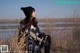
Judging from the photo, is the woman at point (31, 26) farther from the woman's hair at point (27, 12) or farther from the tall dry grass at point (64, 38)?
the tall dry grass at point (64, 38)

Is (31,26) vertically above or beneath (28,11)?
beneath

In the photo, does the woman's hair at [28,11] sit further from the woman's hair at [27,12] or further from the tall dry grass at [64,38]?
the tall dry grass at [64,38]

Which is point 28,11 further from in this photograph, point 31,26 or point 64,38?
point 64,38

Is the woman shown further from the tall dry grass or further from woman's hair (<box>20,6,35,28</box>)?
the tall dry grass

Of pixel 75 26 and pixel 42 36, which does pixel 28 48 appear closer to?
pixel 42 36

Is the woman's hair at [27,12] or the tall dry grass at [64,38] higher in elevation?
the woman's hair at [27,12]

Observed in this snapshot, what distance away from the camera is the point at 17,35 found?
12.0 ft

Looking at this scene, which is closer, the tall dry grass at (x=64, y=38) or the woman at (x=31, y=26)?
the woman at (x=31, y=26)

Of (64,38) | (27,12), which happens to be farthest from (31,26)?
(64,38)

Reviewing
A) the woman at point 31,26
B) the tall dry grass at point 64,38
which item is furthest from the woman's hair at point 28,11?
the tall dry grass at point 64,38

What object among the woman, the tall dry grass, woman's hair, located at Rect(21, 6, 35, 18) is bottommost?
the tall dry grass

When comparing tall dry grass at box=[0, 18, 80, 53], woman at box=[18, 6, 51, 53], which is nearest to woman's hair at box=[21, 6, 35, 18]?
woman at box=[18, 6, 51, 53]

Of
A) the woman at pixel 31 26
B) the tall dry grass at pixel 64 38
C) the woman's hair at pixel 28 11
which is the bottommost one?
the tall dry grass at pixel 64 38

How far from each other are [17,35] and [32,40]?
21 centimetres
